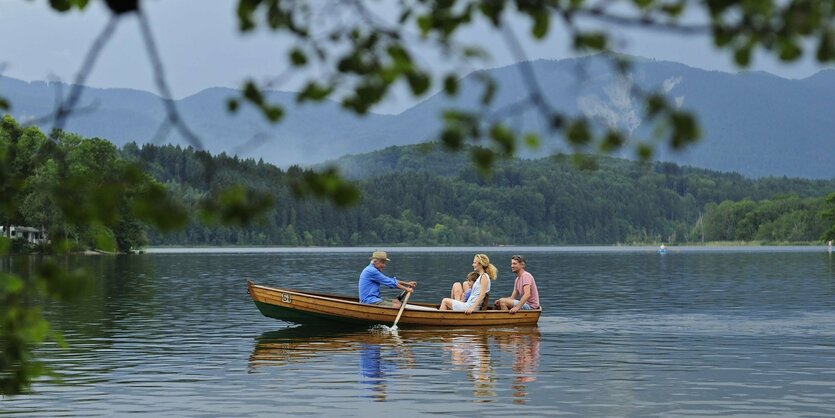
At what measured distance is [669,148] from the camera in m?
4.54

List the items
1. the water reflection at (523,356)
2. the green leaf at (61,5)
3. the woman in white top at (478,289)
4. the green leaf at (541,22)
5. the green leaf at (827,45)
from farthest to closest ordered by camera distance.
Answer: the woman in white top at (478,289)
the water reflection at (523,356)
the green leaf at (61,5)
the green leaf at (541,22)
the green leaf at (827,45)

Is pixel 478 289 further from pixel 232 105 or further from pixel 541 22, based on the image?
pixel 541 22

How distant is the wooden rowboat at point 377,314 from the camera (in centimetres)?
3275

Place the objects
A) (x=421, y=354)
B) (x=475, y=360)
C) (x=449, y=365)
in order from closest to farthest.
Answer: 1. (x=449, y=365)
2. (x=475, y=360)
3. (x=421, y=354)

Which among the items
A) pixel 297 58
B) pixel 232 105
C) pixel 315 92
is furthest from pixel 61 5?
pixel 315 92

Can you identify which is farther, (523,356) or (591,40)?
(523,356)

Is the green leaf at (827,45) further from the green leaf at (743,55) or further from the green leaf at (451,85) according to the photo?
the green leaf at (451,85)

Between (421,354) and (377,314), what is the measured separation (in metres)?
6.47

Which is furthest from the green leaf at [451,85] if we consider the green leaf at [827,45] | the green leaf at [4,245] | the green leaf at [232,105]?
the green leaf at [4,245]

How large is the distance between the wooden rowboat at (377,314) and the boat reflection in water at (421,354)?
0.28m

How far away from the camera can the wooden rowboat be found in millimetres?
32750

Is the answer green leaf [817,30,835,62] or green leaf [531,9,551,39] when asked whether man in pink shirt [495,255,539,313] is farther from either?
green leaf [817,30,835,62]

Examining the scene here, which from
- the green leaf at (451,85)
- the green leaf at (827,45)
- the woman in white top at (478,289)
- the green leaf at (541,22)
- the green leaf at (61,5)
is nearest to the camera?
the green leaf at (827,45)

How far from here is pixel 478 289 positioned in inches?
1292
